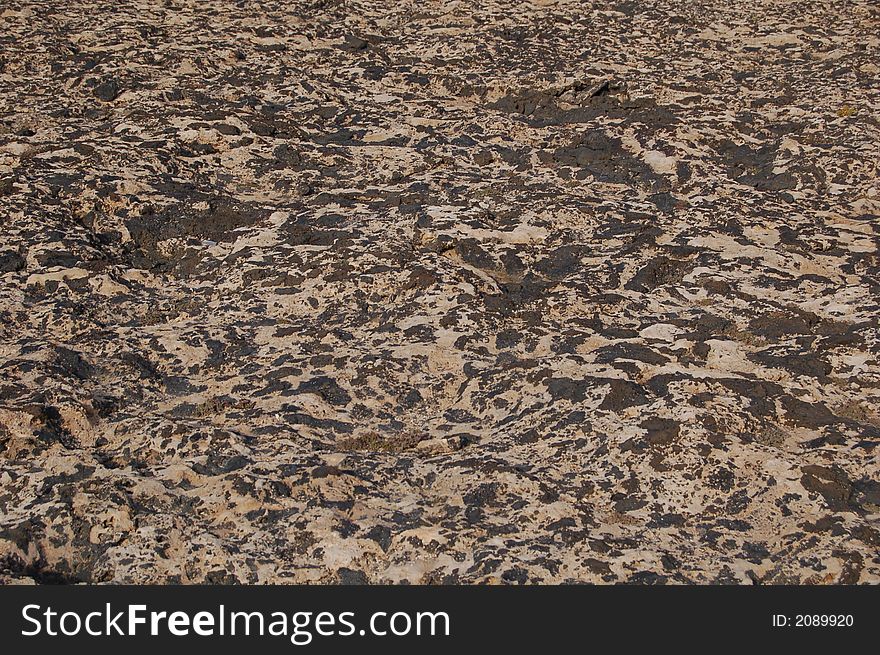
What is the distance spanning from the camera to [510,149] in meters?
5.36

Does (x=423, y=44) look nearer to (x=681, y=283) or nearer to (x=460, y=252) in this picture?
(x=460, y=252)

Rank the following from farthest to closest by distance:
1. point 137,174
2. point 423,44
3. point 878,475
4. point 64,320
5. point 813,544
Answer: point 423,44, point 137,174, point 64,320, point 878,475, point 813,544

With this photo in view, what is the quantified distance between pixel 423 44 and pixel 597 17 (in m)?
1.19

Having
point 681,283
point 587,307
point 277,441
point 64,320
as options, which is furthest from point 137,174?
point 681,283

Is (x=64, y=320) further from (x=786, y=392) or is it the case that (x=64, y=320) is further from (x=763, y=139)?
(x=763, y=139)

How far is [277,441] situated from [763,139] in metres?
3.24

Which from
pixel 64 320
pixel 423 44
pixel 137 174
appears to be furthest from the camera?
pixel 423 44

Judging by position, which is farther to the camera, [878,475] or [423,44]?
[423,44]

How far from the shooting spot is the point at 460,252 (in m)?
4.63

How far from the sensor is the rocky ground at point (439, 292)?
3348mm

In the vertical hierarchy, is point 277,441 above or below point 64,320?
below

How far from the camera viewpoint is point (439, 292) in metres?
4.37

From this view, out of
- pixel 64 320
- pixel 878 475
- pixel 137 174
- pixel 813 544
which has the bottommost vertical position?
pixel 813 544

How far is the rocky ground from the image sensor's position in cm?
335
